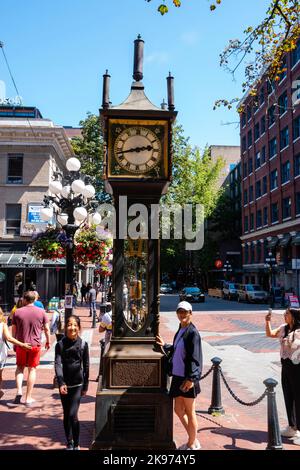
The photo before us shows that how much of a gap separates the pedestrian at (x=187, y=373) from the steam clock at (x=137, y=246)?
166 mm

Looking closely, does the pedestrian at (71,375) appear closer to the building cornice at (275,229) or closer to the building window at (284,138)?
the building cornice at (275,229)

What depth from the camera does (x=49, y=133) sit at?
91.1ft

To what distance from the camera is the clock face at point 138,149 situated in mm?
5570

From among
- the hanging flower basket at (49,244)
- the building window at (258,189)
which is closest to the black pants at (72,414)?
the hanging flower basket at (49,244)

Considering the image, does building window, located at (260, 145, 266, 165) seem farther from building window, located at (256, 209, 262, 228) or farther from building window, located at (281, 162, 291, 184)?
building window, located at (256, 209, 262, 228)

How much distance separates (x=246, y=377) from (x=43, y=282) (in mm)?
18846

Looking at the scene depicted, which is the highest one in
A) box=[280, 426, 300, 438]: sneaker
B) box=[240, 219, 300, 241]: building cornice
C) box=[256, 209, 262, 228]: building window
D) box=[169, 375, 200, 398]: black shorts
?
box=[256, 209, 262, 228]: building window

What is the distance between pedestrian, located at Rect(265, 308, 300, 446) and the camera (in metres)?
5.70

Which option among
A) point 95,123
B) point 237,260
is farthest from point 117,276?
point 237,260

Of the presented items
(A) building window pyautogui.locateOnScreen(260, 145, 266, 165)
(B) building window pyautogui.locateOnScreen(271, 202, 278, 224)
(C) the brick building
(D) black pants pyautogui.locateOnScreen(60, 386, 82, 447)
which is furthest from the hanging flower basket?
(A) building window pyautogui.locateOnScreen(260, 145, 266, 165)

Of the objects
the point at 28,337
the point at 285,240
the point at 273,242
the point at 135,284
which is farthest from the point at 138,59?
the point at 273,242

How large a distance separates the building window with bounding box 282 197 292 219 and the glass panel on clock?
3351cm

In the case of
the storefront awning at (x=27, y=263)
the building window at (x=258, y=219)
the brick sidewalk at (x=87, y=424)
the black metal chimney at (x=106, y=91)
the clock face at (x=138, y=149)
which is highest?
the building window at (x=258, y=219)
